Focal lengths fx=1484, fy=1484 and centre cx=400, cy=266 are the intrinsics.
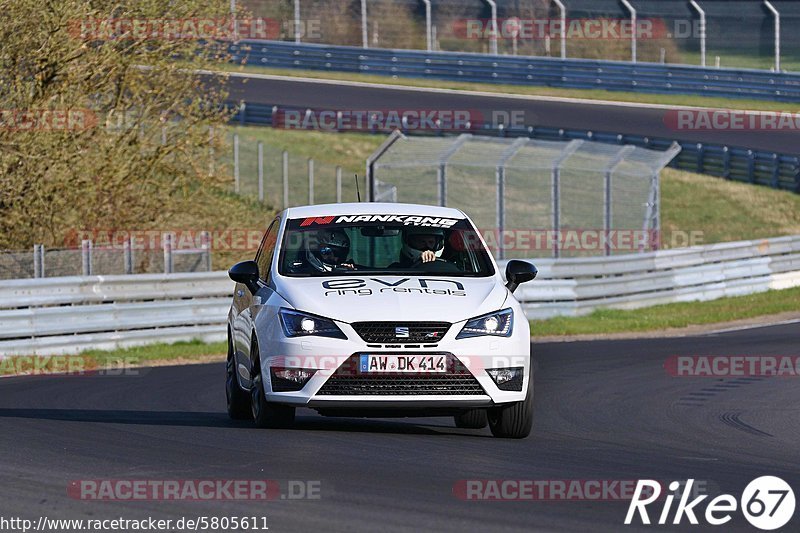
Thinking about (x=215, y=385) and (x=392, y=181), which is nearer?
(x=215, y=385)

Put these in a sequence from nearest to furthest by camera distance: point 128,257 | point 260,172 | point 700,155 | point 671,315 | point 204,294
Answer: point 128,257
point 204,294
point 671,315
point 260,172
point 700,155

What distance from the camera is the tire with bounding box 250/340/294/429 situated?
9789 mm

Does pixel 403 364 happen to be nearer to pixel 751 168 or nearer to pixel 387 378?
pixel 387 378

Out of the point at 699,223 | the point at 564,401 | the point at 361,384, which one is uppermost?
the point at 361,384

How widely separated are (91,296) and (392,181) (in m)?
15.1

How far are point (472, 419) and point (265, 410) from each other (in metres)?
1.69

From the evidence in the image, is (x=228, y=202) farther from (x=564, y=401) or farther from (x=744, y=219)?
(x=564, y=401)

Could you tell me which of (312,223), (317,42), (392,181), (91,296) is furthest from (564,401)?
(317,42)

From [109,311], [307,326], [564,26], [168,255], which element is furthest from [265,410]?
[564,26]

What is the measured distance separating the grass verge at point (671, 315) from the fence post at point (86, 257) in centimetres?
647

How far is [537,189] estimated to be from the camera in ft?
106

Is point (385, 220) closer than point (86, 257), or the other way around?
point (385, 220)

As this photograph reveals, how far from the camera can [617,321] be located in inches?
891

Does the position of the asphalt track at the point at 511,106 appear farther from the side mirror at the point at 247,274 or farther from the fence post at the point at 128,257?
the side mirror at the point at 247,274
